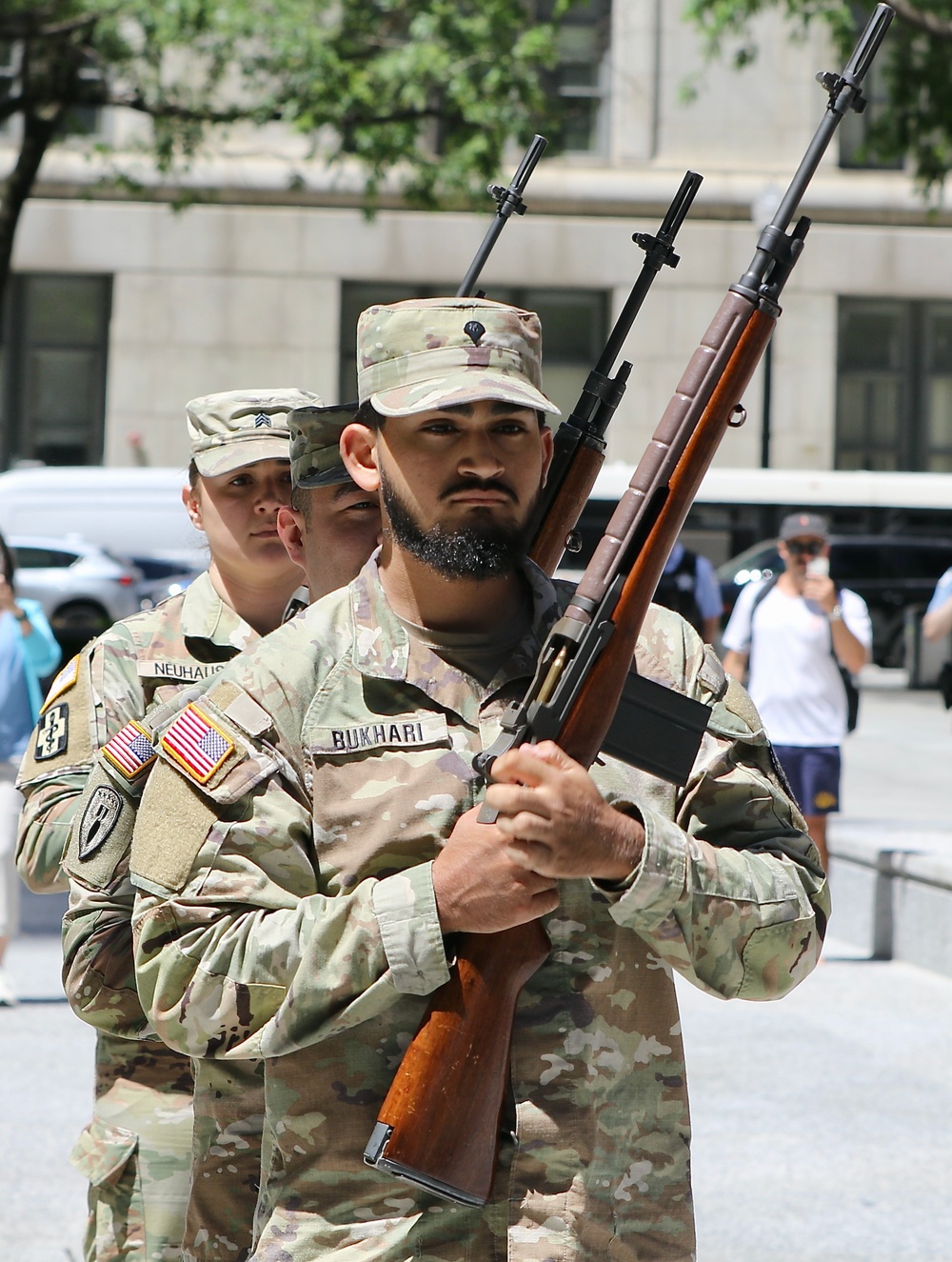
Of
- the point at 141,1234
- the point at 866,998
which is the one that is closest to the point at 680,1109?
the point at 141,1234

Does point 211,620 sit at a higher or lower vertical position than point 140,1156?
higher

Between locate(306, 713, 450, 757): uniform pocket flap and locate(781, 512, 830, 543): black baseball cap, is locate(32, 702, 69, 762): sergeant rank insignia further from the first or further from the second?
locate(781, 512, 830, 543): black baseball cap

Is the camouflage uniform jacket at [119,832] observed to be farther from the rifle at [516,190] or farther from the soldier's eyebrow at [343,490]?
the rifle at [516,190]

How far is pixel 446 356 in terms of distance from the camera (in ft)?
7.42

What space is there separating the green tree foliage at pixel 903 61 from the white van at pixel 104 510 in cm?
791

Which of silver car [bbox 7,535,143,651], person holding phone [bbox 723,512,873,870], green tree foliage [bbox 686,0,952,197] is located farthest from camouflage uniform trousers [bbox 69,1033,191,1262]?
silver car [bbox 7,535,143,651]

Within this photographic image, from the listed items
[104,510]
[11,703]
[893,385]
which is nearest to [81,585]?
[104,510]

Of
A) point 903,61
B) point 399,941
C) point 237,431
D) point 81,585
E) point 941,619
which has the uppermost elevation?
point 903,61

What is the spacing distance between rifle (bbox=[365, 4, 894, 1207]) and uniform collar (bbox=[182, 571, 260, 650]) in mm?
1220

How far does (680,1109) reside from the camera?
2.27 meters

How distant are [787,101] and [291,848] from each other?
79.2ft

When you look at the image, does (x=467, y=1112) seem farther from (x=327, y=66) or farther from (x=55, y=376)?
(x=55, y=376)

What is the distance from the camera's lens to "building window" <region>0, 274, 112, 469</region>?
24.6 metres

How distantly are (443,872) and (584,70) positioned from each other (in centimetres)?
2421
